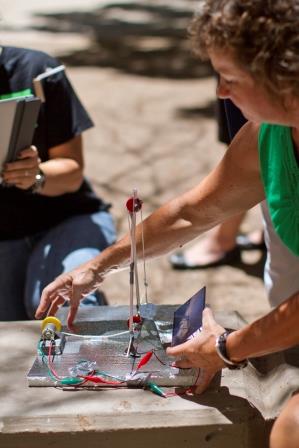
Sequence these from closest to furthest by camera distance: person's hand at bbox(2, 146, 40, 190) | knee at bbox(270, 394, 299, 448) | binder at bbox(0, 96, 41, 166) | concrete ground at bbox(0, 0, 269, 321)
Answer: knee at bbox(270, 394, 299, 448)
binder at bbox(0, 96, 41, 166)
person's hand at bbox(2, 146, 40, 190)
concrete ground at bbox(0, 0, 269, 321)

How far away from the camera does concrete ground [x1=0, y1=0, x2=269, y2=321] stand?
406 centimetres

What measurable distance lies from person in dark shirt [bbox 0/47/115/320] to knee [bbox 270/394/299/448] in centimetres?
107

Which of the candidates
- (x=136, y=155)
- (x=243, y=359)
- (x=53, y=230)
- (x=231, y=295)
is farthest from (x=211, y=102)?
(x=243, y=359)

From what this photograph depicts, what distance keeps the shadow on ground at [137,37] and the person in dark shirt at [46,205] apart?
3704mm

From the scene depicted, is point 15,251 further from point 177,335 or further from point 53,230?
point 177,335

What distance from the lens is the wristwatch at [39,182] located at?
2.87 metres

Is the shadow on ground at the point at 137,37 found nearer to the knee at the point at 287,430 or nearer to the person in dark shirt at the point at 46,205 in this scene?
the person in dark shirt at the point at 46,205

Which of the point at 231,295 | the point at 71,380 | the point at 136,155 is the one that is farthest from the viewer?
the point at 136,155

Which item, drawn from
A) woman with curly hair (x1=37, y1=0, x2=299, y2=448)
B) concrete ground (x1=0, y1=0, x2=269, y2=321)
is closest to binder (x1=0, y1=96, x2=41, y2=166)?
woman with curly hair (x1=37, y1=0, x2=299, y2=448)

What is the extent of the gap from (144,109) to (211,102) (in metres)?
0.57

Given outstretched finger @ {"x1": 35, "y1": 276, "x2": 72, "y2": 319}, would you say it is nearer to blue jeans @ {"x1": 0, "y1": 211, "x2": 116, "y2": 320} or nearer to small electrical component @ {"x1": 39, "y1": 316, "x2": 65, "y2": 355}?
small electrical component @ {"x1": 39, "y1": 316, "x2": 65, "y2": 355}

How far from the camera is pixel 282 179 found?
2.13 m

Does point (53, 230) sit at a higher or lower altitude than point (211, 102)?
higher

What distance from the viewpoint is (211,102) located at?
7.12m
